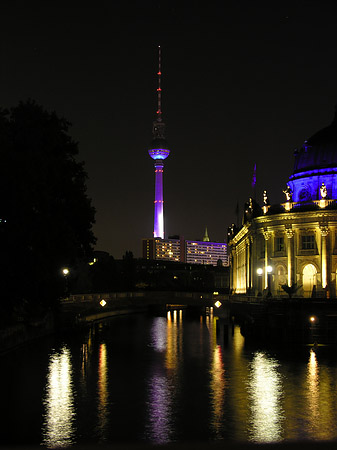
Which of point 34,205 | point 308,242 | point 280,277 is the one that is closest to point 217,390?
point 34,205

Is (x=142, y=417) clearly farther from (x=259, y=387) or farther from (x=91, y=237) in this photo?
(x=91, y=237)

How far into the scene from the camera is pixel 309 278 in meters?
91.1

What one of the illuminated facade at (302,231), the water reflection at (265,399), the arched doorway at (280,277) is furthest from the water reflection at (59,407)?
the arched doorway at (280,277)

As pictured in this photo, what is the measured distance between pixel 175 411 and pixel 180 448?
291 inches

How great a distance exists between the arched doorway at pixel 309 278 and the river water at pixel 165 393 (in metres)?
31.4

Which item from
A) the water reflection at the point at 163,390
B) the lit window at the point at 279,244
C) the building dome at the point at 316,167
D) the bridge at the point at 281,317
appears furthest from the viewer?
the building dome at the point at 316,167

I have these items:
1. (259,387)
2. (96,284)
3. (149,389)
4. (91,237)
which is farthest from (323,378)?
(96,284)

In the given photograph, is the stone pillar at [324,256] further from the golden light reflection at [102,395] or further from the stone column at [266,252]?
the golden light reflection at [102,395]

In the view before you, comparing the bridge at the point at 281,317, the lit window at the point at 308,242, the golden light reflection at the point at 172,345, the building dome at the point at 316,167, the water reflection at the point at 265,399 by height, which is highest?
the building dome at the point at 316,167

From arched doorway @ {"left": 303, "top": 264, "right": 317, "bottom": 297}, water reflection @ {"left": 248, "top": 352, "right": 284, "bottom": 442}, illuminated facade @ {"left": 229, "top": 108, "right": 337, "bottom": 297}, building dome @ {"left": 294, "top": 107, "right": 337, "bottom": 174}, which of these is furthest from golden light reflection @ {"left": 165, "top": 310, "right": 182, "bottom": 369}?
building dome @ {"left": 294, "top": 107, "right": 337, "bottom": 174}

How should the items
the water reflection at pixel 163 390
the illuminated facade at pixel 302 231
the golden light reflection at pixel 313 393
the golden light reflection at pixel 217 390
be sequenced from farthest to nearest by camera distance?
the illuminated facade at pixel 302 231
the golden light reflection at pixel 313 393
the golden light reflection at pixel 217 390
the water reflection at pixel 163 390

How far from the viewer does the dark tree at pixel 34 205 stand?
4728cm

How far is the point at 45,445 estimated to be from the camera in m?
25.4

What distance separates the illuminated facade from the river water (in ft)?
102
